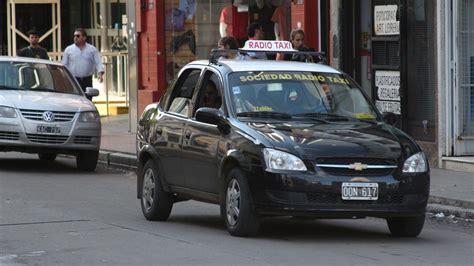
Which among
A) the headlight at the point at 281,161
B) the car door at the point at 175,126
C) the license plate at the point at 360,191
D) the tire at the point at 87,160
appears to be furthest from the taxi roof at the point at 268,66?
the tire at the point at 87,160

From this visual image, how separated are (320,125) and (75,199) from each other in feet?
13.6

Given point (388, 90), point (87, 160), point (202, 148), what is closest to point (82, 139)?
point (87, 160)

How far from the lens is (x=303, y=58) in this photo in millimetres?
13984

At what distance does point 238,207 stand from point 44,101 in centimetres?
754

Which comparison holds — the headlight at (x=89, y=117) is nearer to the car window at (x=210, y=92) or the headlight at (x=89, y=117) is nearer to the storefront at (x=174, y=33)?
the storefront at (x=174, y=33)

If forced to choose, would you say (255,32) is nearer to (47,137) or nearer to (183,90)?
(47,137)

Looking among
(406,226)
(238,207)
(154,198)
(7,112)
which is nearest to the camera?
(238,207)

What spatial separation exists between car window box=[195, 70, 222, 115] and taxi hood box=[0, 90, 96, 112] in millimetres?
5950

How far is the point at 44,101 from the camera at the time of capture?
1719 centimetres

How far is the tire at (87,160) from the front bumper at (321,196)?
7871mm

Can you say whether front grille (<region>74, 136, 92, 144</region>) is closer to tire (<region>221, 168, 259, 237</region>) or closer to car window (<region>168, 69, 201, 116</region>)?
car window (<region>168, 69, 201, 116</region>)

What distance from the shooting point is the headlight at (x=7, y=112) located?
1678cm

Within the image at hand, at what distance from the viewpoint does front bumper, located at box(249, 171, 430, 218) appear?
9.89 m

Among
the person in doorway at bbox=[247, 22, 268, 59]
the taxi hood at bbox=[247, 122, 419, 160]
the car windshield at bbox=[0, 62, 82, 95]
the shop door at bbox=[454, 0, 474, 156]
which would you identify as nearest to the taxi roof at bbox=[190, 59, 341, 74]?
the taxi hood at bbox=[247, 122, 419, 160]
